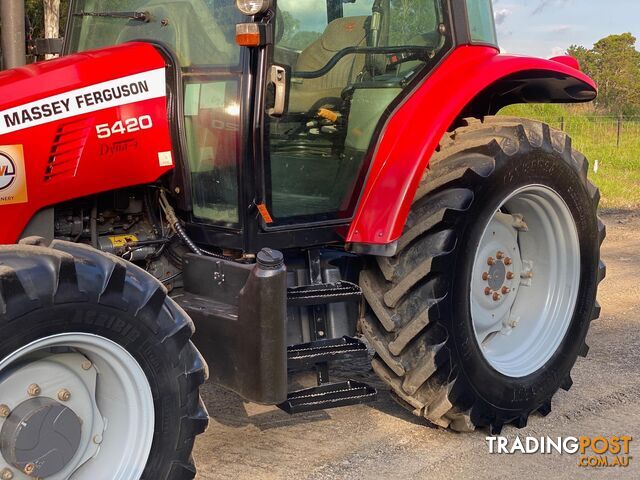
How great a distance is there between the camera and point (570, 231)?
Answer: 4.26 metres

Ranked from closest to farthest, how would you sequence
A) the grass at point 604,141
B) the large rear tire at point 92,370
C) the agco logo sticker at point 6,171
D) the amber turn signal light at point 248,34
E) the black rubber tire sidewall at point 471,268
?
the large rear tire at point 92,370 → the agco logo sticker at point 6,171 → the amber turn signal light at point 248,34 → the black rubber tire sidewall at point 471,268 → the grass at point 604,141

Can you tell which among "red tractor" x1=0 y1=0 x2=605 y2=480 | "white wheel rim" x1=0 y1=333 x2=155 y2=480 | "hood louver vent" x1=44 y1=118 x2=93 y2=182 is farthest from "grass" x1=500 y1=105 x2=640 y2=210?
"white wheel rim" x1=0 y1=333 x2=155 y2=480

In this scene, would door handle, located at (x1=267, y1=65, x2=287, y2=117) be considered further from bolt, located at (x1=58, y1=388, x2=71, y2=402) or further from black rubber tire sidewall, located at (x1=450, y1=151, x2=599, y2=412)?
bolt, located at (x1=58, y1=388, x2=71, y2=402)

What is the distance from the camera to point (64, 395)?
2752 mm

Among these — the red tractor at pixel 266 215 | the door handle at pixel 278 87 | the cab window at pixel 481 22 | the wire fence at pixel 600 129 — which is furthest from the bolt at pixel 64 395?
the wire fence at pixel 600 129

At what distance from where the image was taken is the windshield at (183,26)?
3346 mm

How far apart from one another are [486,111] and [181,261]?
6.10 feet

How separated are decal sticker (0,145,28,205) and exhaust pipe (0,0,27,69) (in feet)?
2.31

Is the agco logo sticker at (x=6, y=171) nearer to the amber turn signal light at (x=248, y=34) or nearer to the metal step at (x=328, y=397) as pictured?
the amber turn signal light at (x=248, y=34)

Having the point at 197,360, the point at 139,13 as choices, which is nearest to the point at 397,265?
the point at 197,360

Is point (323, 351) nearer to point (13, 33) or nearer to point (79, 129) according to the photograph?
point (79, 129)

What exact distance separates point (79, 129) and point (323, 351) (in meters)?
1.32

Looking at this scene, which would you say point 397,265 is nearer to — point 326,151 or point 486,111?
point 326,151

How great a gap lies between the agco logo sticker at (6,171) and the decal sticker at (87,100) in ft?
0.30
